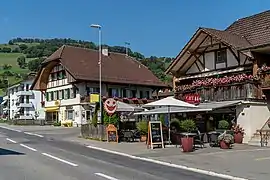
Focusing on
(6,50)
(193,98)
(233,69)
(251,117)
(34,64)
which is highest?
(6,50)

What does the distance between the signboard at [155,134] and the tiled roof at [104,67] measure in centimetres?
3570

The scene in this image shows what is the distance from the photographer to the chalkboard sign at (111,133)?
95.2ft

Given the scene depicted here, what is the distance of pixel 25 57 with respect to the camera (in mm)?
151875

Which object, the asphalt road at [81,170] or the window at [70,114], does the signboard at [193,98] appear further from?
the window at [70,114]

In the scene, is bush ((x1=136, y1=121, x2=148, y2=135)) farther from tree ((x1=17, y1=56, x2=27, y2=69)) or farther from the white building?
tree ((x1=17, y1=56, x2=27, y2=69))

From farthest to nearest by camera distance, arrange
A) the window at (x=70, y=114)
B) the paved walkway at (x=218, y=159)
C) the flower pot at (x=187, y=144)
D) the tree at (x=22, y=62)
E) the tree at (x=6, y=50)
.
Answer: the tree at (x=6, y=50)
the tree at (x=22, y=62)
the window at (x=70, y=114)
the flower pot at (x=187, y=144)
the paved walkway at (x=218, y=159)

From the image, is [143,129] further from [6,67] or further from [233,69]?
[6,67]

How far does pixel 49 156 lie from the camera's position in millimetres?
19453

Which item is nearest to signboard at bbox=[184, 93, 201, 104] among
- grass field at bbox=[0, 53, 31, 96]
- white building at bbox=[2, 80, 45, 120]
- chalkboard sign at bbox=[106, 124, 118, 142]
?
chalkboard sign at bbox=[106, 124, 118, 142]

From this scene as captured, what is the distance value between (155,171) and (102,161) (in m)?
3.54

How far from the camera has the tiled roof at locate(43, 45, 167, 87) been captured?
61.8 m

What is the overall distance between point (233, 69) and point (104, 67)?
116ft

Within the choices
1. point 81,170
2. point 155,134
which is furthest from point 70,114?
point 81,170

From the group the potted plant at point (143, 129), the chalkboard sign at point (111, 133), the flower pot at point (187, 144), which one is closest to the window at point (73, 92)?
the potted plant at point (143, 129)
